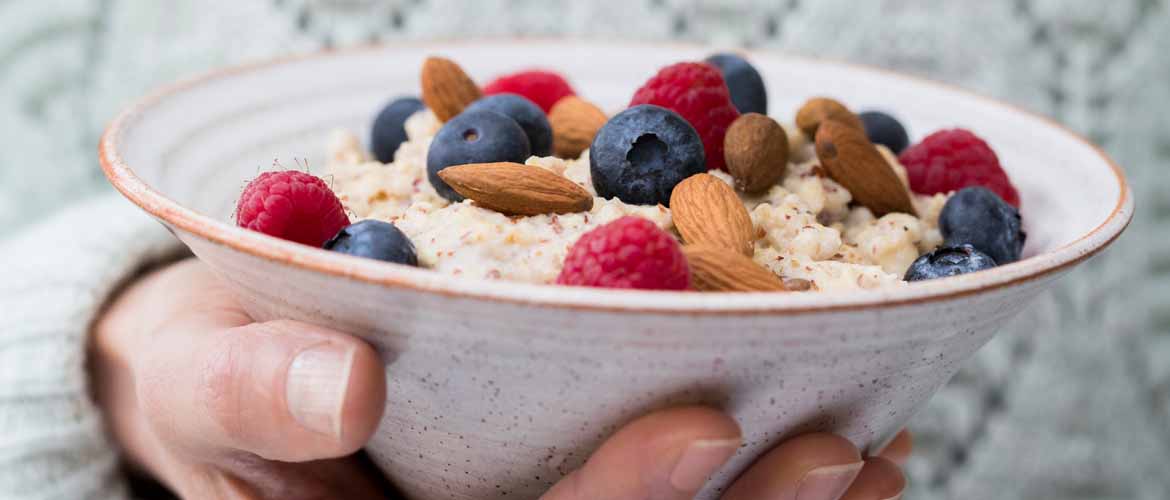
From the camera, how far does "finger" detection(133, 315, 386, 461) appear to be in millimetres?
476

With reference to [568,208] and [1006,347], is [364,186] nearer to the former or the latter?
[568,208]

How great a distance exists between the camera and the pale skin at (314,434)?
0.48 metres

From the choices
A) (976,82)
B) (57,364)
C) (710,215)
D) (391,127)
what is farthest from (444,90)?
(976,82)

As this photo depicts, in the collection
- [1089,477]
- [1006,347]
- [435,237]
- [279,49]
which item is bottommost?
[1089,477]

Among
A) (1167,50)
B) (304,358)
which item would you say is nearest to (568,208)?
(304,358)

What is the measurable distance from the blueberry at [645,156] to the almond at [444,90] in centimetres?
21

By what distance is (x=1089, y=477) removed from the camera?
4.40 feet

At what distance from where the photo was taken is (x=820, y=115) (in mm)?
789

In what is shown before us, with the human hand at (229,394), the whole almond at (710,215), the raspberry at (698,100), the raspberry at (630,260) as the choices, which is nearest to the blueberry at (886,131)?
the raspberry at (698,100)

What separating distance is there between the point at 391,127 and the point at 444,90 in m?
0.08

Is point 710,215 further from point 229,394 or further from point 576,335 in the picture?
point 229,394

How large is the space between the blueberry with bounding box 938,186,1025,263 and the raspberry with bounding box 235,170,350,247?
447 mm

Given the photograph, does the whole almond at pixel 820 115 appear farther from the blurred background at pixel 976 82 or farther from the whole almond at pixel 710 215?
the blurred background at pixel 976 82

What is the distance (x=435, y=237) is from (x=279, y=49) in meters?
0.80
